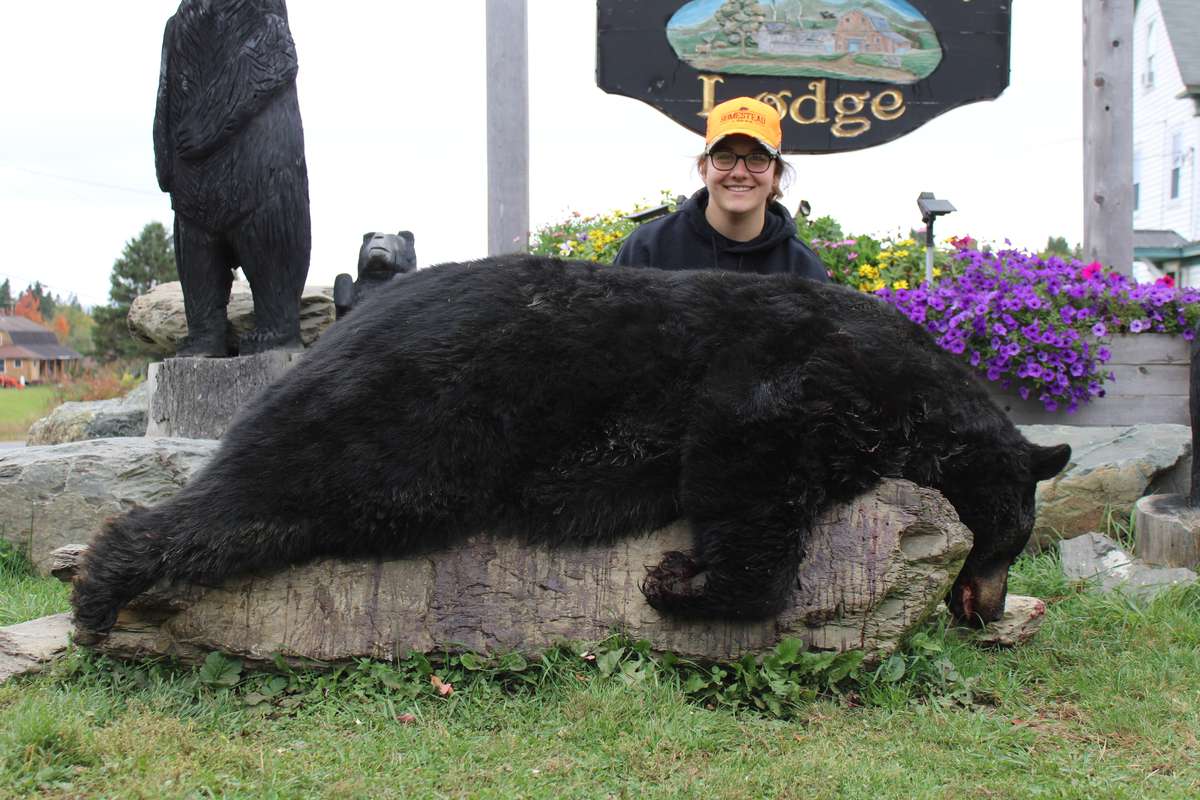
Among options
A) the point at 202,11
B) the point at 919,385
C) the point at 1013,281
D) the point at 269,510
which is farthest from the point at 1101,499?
the point at 202,11

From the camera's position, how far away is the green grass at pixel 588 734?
8.32 feet

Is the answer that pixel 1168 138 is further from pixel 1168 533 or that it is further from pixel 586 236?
pixel 1168 533

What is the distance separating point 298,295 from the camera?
6109 mm

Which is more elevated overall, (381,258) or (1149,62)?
(1149,62)

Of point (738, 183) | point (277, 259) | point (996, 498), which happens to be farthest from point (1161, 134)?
point (996, 498)


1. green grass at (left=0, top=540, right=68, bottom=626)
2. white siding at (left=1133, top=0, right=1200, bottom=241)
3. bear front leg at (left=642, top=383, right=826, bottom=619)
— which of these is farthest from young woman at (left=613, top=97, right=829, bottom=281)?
white siding at (left=1133, top=0, right=1200, bottom=241)

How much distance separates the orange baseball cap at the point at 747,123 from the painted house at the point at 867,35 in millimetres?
4596

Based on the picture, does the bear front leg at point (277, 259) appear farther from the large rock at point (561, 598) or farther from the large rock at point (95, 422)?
the large rock at point (561, 598)

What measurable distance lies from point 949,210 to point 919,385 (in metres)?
4.01

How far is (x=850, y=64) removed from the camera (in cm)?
841

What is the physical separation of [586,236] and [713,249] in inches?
182

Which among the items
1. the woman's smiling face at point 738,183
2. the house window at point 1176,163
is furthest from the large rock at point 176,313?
the house window at point 1176,163

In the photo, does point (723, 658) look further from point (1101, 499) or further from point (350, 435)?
point (1101, 499)

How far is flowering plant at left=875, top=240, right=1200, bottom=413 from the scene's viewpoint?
632 cm
